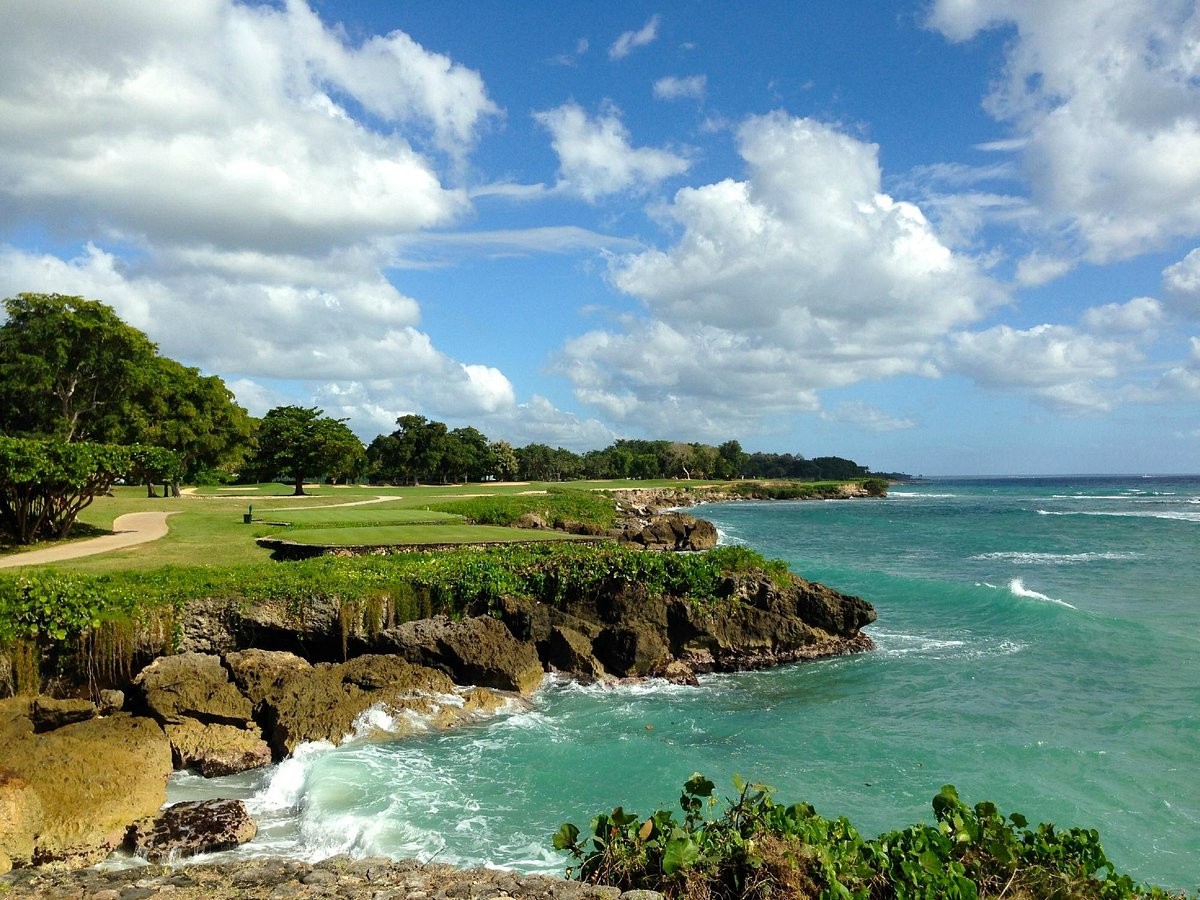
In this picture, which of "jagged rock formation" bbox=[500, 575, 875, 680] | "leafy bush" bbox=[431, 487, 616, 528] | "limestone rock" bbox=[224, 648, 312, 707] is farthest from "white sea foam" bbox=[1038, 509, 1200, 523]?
"limestone rock" bbox=[224, 648, 312, 707]

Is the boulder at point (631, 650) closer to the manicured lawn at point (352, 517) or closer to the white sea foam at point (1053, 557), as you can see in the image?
the manicured lawn at point (352, 517)

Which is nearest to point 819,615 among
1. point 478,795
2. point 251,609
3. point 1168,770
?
point 1168,770

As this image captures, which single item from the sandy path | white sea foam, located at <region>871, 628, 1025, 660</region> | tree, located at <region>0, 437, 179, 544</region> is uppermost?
tree, located at <region>0, 437, 179, 544</region>

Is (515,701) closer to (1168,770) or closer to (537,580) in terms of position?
(537,580)

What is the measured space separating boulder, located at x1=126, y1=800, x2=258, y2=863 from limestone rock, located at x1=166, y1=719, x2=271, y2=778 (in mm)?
1810

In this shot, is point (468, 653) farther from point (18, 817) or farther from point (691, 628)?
point (18, 817)

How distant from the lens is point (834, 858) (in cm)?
636

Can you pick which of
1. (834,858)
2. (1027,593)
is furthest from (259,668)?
(1027,593)

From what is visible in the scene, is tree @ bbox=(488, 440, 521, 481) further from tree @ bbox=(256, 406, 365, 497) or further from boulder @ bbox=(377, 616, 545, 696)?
boulder @ bbox=(377, 616, 545, 696)

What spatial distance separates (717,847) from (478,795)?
207 inches

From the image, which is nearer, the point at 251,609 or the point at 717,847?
the point at 717,847

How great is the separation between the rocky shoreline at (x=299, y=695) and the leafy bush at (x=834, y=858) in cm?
66

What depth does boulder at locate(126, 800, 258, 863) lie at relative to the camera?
8961 millimetres

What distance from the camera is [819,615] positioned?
2003 centimetres
